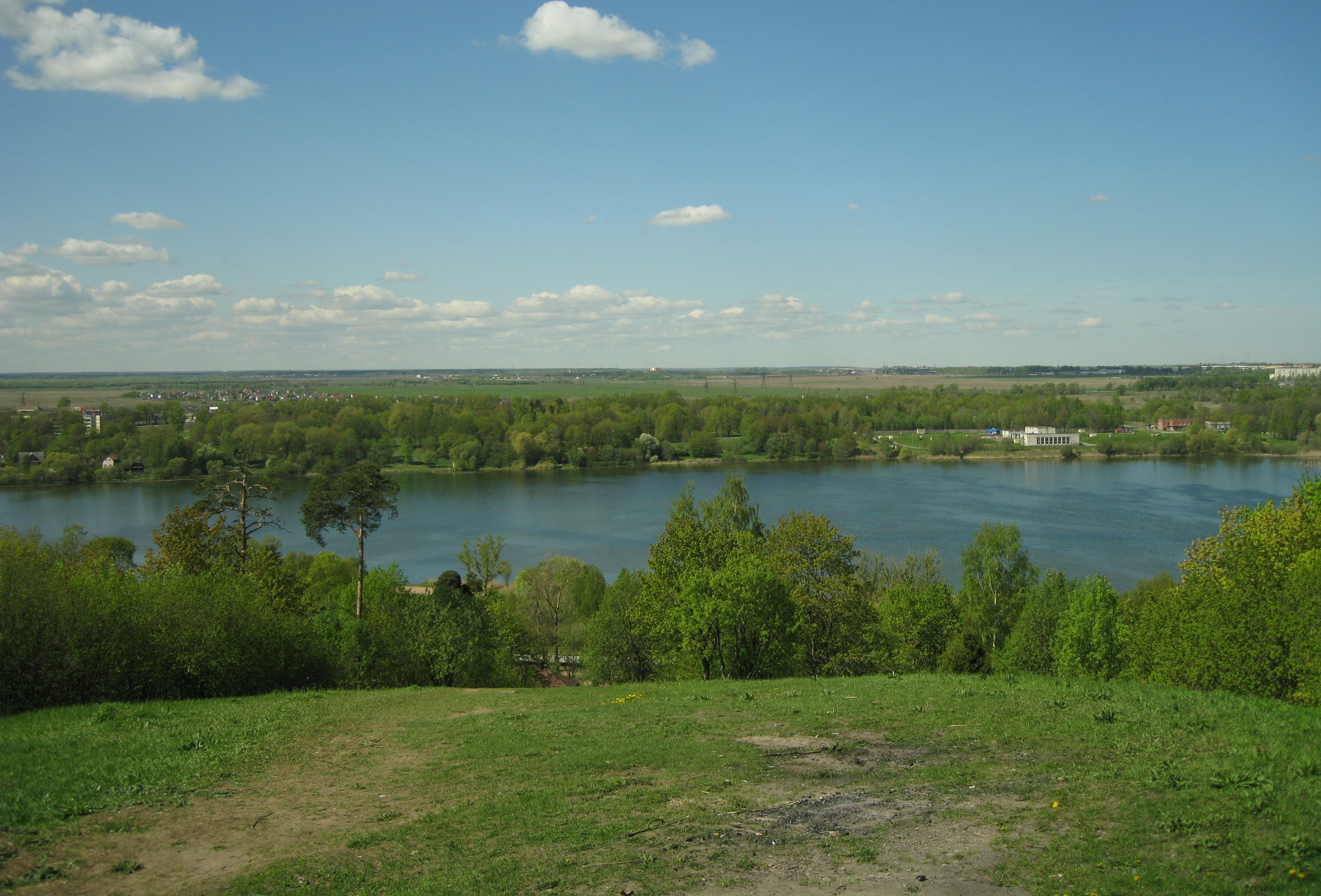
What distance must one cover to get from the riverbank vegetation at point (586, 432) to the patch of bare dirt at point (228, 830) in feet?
164

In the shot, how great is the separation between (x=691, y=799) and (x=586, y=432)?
6855 centimetres

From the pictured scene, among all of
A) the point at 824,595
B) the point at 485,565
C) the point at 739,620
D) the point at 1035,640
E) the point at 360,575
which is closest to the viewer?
the point at 739,620

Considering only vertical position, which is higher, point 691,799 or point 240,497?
point 240,497

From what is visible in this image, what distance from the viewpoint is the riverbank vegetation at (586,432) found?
2386 inches

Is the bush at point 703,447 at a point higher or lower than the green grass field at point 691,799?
lower

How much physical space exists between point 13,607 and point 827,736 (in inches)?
332

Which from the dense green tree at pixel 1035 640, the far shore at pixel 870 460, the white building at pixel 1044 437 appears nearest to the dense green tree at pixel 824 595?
the dense green tree at pixel 1035 640

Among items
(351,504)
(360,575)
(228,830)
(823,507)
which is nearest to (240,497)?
(351,504)

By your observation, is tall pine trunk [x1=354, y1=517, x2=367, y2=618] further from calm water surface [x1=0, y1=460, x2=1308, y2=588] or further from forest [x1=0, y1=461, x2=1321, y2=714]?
calm water surface [x1=0, y1=460, x2=1308, y2=588]

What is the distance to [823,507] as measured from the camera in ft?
148

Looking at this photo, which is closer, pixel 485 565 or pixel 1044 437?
pixel 485 565

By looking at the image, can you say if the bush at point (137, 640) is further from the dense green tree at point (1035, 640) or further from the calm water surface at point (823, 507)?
the calm water surface at point (823, 507)

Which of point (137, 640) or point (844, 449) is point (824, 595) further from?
point (844, 449)

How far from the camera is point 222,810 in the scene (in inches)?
213
